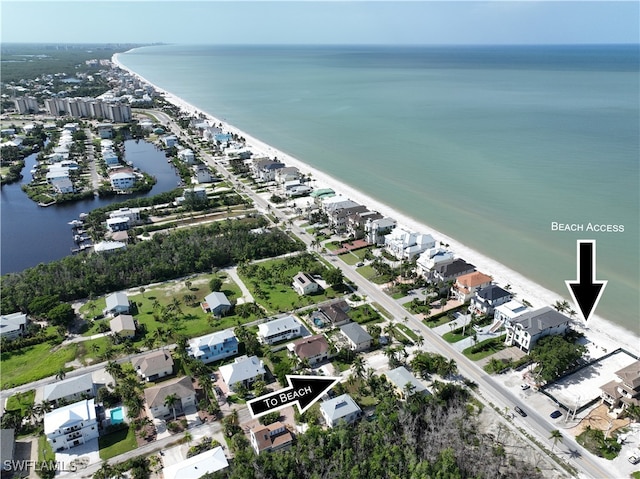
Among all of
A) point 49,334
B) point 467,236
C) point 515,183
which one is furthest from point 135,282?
point 515,183

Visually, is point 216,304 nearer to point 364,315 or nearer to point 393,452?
point 364,315

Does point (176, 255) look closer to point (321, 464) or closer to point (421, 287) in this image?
point (421, 287)

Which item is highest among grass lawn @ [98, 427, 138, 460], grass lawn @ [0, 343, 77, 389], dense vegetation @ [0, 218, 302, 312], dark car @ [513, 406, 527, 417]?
dense vegetation @ [0, 218, 302, 312]

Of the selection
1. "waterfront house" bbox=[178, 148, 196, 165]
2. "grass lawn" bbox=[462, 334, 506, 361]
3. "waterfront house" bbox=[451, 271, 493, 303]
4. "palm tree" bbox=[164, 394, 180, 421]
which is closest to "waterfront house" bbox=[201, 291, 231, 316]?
"palm tree" bbox=[164, 394, 180, 421]

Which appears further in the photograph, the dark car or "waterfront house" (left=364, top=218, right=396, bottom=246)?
"waterfront house" (left=364, top=218, right=396, bottom=246)

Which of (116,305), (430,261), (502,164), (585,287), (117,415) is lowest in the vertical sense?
(117,415)

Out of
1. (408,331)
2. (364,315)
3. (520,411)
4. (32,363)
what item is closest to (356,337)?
(364,315)

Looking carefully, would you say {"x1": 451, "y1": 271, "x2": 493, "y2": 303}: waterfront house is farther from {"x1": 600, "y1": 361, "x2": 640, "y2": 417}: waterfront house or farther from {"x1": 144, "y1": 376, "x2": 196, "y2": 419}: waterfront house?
{"x1": 144, "y1": 376, "x2": 196, "y2": 419}: waterfront house
